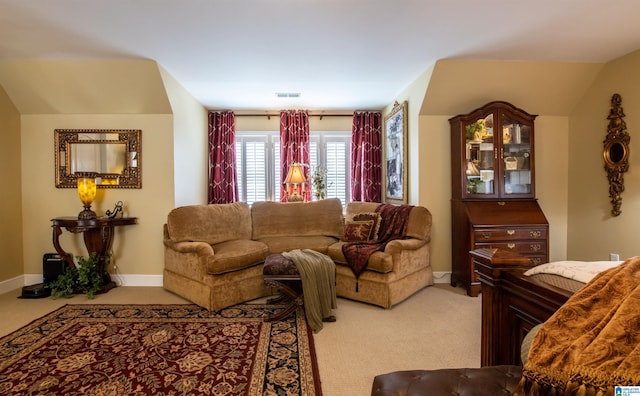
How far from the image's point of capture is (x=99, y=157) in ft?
12.3

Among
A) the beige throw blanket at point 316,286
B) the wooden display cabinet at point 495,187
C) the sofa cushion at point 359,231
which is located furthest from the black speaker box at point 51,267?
the wooden display cabinet at point 495,187

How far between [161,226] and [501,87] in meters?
4.58

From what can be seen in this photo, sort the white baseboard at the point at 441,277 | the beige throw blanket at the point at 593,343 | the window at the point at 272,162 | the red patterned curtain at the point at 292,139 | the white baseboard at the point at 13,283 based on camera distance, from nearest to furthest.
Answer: the beige throw blanket at the point at 593,343 < the white baseboard at the point at 13,283 < the white baseboard at the point at 441,277 < the red patterned curtain at the point at 292,139 < the window at the point at 272,162

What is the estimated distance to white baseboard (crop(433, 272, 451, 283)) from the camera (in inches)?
151

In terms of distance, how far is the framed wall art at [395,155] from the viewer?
4.18 metres

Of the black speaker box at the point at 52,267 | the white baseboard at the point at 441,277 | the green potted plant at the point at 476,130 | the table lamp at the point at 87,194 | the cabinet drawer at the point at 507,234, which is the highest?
the green potted plant at the point at 476,130

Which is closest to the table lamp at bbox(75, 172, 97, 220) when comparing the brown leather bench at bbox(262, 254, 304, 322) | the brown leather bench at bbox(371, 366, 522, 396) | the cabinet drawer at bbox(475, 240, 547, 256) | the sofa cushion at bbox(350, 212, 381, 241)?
the brown leather bench at bbox(262, 254, 304, 322)

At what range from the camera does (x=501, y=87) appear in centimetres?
360

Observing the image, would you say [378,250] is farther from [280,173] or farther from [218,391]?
[280,173]

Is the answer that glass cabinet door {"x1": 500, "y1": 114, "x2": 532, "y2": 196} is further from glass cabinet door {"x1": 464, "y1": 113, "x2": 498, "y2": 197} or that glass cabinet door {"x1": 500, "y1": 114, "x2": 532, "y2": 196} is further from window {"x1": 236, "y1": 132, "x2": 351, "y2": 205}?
window {"x1": 236, "y1": 132, "x2": 351, "y2": 205}

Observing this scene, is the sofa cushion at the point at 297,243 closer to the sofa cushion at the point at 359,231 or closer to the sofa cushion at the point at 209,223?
the sofa cushion at the point at 359,231

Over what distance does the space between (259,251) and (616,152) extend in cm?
415

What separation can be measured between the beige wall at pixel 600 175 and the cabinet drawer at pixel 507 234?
73 centimetres

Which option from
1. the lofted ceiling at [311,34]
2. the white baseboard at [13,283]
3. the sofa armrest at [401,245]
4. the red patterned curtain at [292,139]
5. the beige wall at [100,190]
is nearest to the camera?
the lofted ceiling at [311,34]
